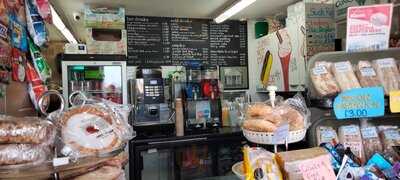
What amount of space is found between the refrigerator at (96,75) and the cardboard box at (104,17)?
0.96 metres

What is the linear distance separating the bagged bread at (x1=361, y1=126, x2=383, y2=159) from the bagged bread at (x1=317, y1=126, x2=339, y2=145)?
0.13 m

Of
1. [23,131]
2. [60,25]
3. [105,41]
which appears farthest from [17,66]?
[60,25]

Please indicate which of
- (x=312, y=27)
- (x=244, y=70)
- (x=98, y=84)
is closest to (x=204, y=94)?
(x=98, y=84)

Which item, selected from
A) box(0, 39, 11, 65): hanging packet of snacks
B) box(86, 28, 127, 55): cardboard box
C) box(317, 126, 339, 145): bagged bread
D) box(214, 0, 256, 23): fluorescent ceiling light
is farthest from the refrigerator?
box(317, 126, 339, 145): bagged bread

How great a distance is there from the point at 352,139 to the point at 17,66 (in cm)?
154

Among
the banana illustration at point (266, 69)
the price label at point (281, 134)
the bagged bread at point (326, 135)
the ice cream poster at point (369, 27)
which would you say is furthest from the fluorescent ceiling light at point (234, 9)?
the price label at point (281, 134)

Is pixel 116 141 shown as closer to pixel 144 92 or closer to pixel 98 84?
pixel 144 92

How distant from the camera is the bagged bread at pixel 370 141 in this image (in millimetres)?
1455

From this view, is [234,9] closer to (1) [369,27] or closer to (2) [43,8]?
(1) [369,27]

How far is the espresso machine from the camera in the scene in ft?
11.1

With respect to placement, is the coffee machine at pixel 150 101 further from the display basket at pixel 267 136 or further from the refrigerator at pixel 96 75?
the display basket at pixel 267 136

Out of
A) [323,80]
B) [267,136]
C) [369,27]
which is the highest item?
[369,27]

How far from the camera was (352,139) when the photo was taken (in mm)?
1467

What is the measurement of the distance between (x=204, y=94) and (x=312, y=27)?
1.46 m
